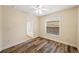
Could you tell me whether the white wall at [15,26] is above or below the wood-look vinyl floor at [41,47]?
above

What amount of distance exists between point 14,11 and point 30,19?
34 centimetres

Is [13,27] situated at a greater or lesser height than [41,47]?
greater

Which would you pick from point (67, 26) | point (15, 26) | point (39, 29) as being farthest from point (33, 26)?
point (67, 26)

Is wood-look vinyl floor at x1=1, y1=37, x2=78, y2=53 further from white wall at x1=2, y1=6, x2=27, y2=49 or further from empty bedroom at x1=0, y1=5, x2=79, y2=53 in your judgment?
Answer: white wall at x1=2, y1=6, x2=27, y2=49

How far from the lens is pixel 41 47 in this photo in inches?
52.9

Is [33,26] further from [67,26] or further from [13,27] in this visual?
[67,26]

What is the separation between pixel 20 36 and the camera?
1.50 metres

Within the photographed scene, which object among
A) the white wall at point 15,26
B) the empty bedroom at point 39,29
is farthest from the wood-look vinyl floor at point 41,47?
the white wall at point 15,26

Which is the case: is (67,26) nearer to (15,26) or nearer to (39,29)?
(39,29)

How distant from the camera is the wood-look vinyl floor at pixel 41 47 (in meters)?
1.24

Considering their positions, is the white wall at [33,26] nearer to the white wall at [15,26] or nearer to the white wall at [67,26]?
the white wall at [15,26]

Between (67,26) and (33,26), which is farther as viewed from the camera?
(33,26)
